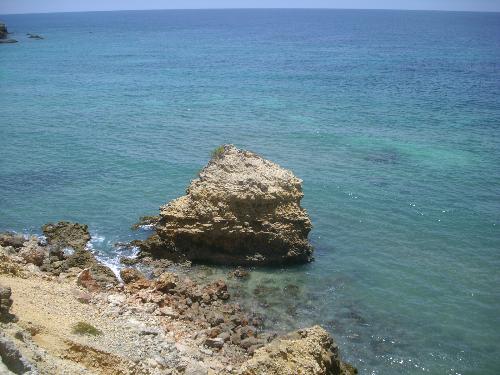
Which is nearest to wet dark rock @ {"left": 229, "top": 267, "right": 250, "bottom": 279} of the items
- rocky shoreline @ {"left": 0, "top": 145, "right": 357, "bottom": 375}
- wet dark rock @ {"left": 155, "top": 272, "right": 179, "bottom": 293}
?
rocky shoreline @ {"left": 0, "top": 145, "right": 357, "bottom": 375}

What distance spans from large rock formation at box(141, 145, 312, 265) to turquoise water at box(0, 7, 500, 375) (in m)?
1.39

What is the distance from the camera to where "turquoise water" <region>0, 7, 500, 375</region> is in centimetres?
2502

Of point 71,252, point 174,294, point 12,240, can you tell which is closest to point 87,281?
point 174,294

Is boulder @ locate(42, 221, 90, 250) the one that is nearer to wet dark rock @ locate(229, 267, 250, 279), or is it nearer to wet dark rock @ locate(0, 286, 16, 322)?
wet dark rock @ locate(229, 267, 250, 279)

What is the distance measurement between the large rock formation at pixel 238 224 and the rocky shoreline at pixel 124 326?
8.33 feet

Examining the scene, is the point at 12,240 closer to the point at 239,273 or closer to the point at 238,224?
the point at 238,224

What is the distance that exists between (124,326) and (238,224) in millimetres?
9658

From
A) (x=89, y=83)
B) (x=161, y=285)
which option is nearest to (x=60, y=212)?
(x=161, y=285)

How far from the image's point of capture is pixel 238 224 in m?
28.3

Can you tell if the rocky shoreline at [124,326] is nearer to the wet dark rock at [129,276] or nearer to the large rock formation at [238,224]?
the wet dark rock at [129,276]

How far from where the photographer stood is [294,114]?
2350 inches

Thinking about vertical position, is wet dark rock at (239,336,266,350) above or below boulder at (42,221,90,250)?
below

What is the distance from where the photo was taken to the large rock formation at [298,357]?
53.1 feet

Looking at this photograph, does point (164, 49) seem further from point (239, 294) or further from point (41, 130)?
point (239, 294)
